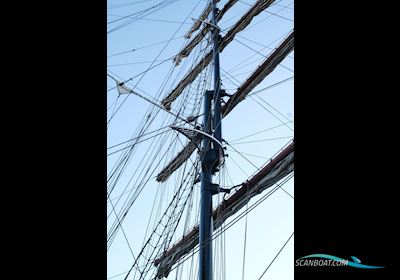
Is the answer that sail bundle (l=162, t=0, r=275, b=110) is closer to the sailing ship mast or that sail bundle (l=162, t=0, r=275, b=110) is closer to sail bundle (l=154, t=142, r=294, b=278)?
the sailing ship mast

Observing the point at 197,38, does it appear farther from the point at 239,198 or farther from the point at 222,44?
the point at 239,198

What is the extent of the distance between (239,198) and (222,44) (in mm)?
5161

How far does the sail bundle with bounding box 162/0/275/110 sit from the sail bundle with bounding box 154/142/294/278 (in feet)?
15.0

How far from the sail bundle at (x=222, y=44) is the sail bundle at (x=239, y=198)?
4.56m

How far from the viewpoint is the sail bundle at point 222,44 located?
13.4 m

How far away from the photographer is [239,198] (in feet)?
36.7

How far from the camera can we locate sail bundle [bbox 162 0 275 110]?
13.4 metres
